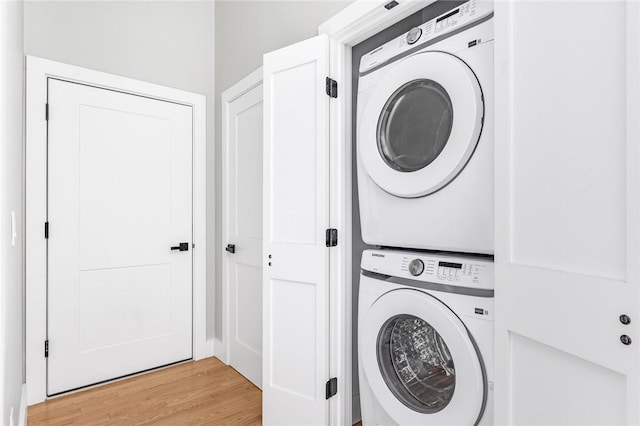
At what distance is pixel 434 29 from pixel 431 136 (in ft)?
1.32

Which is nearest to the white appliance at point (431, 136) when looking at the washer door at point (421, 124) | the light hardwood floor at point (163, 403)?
the washer door at point (421, 124)

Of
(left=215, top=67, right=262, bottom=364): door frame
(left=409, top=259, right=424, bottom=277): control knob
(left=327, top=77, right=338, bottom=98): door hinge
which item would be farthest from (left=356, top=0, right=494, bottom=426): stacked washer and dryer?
(left=215, top=67, right=262, bottom=364): door frame

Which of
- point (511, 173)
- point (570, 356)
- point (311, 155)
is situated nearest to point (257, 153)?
point (311, 155)

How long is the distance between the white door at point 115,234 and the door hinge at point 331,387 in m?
1.51

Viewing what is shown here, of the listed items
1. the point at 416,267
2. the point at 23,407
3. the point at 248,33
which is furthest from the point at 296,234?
the point at 23,407

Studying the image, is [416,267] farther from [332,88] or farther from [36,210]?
[36,210]

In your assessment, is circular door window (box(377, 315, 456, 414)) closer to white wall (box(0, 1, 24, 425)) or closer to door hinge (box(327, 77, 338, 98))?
door hinge (box(327, 77, 338, 98))

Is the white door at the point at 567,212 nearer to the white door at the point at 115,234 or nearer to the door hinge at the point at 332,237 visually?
the door hinge at the point at 332,237

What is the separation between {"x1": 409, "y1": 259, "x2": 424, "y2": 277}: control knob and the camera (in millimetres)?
1335

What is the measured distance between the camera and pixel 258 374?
2316 millimetres

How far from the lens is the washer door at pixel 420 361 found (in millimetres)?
1146

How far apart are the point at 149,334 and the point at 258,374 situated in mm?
877

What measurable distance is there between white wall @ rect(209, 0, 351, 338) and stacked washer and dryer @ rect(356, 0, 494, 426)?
0.54 m

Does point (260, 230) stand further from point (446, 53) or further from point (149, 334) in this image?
point (446, 53)
